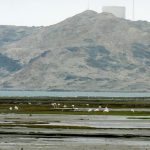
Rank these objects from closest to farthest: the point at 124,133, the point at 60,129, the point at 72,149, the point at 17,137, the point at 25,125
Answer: the point at 72,149 < the point at 17,137 < the point at 124,133 < the point at 60,129 < the point at 25,125

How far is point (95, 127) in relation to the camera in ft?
275

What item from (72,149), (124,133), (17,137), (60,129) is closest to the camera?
(72,149)

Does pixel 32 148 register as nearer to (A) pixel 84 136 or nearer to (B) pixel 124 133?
(A) pixel 84 136

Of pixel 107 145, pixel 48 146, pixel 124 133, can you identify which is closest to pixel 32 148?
pixel 48 146

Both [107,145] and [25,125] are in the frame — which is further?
[25,125]

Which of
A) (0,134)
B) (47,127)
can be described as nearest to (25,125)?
(47,127)

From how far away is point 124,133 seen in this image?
75.1 meters

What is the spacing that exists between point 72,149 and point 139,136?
14.4 metres

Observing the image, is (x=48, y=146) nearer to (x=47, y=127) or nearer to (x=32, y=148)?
(x=32, y=148)

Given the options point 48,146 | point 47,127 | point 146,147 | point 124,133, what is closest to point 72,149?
point 48,146

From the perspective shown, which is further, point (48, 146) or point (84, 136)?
point (84, 136)

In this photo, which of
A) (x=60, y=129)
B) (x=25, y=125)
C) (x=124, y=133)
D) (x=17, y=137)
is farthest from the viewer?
(x=25, y=125)

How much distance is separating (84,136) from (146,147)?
12.6 m

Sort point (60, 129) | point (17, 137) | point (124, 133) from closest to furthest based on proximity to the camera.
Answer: point (17, 137), point (124, 133), point (60, 129)
